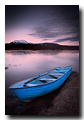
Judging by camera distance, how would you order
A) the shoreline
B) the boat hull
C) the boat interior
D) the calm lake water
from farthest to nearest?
the calm lake water < the boat interior < the boat hull < the shoreline

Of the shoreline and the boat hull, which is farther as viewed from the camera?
the boat hull

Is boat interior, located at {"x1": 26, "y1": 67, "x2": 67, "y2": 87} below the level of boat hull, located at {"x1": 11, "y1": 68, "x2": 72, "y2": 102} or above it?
above

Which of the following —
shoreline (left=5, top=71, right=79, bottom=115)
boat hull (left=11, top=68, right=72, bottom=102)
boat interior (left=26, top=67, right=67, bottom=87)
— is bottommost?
shoreline (left=5, top=71, right=79, bottom=115)

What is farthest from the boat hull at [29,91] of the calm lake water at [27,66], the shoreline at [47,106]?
the calm lake water at [27,66]

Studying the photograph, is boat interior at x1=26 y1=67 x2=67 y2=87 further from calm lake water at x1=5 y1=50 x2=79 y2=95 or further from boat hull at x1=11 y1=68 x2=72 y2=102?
calm lake water at x1=5 y1=50 x2=79 y2=95

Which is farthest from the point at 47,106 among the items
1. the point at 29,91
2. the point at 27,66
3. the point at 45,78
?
the point at 27,66

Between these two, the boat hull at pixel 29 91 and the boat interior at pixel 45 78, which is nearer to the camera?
the boat hull at pixel 29 91

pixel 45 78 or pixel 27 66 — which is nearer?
pixel 45 78

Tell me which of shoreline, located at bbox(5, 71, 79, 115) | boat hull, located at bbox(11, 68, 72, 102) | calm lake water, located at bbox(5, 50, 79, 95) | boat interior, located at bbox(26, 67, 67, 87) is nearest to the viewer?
shoreline, located at bbox(5, 71, 79, 115)

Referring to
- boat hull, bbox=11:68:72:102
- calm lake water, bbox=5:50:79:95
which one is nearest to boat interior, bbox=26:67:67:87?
boat hull, bbox=11:68:72:102

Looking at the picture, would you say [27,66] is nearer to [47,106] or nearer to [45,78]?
[45,78]

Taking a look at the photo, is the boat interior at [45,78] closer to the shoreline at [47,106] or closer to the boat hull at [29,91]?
the boat hull at [29,91]
